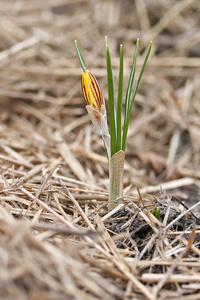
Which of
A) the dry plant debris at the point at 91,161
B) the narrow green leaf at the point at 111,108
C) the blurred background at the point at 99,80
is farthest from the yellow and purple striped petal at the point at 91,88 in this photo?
the blurred background at the point at 99,80

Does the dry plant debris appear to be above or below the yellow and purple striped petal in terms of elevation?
below

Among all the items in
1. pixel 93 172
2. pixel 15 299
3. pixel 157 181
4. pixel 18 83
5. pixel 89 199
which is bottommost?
pixel 157 181

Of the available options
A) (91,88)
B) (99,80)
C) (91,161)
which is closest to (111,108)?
(91,88)

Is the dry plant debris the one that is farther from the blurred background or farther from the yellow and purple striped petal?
the yellow and purple striped petal

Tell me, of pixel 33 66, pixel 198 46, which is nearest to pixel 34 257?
pixel 33 66

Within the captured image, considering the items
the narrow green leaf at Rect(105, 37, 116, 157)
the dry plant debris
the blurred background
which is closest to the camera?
the dry plant debris

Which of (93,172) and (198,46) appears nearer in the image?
(93,172)

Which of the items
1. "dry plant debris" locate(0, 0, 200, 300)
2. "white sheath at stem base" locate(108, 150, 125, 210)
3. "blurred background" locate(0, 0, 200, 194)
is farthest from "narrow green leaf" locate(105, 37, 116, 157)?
"blurred background" locate(0, 0, 200, 194)

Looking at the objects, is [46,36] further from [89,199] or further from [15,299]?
[15,299]
